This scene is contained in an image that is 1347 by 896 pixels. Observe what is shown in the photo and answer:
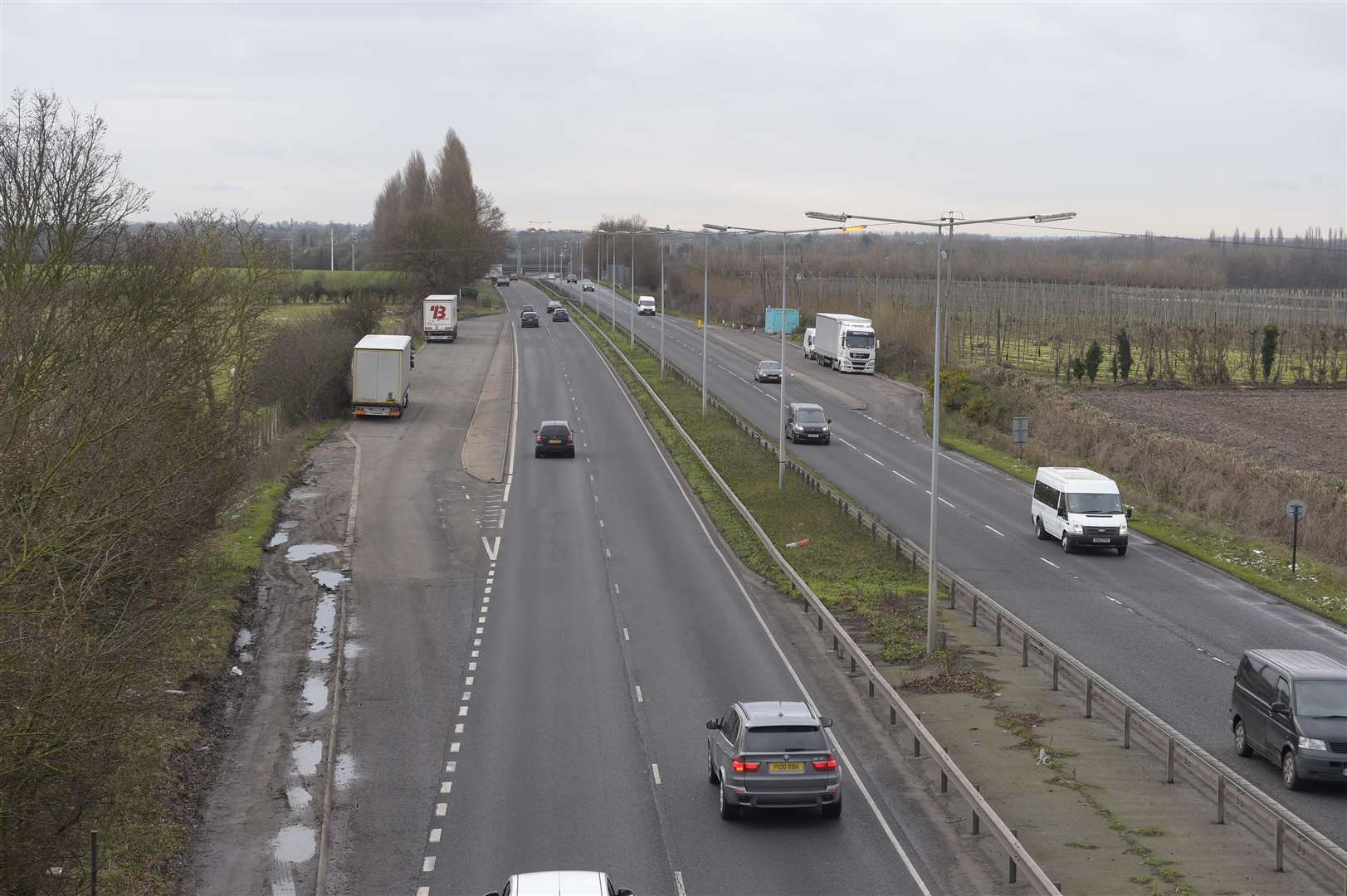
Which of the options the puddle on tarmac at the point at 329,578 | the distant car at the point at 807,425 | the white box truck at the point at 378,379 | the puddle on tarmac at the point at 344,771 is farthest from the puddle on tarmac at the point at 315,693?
the white box truck at the point at 378,379

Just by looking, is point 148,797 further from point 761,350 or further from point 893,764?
point 761,350

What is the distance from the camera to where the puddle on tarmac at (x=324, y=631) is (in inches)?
1159

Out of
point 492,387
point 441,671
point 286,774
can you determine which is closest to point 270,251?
point 492,387

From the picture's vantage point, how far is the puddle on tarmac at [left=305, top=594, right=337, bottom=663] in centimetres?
2944

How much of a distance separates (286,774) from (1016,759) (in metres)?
11.8

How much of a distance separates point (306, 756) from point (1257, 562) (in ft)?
88.0

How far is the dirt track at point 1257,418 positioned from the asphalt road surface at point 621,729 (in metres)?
26.3

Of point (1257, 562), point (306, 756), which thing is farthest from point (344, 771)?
point (1257, 562)

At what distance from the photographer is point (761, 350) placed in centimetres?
10119

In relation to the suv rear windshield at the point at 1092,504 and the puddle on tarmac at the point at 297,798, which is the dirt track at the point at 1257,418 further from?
the puddle on tarmac at the point at 297,798

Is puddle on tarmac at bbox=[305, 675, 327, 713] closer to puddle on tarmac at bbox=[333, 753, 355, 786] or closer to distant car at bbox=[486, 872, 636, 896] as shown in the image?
puddle on tarmac at bbox=[333, 753, 355, 786]

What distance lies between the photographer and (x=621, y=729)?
24.4 meters

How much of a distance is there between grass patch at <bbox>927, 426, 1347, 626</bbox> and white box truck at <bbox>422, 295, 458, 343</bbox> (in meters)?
62.0

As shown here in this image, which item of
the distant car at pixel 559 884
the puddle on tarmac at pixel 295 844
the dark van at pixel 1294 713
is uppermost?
the distant car at pixel 559 884
